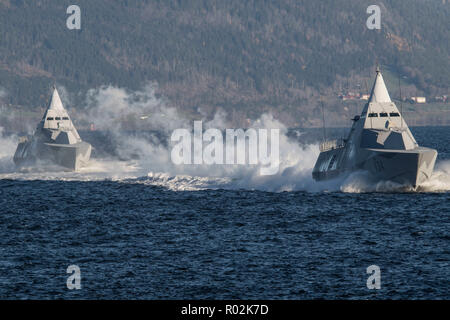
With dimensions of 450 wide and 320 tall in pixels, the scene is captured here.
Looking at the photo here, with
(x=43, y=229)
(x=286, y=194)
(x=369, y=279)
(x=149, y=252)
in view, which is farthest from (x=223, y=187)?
(x=369, y=279)

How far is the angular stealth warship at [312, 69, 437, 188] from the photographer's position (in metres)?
61.4

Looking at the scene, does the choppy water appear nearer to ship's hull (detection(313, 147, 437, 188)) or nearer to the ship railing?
ship's hull (detection(313, 147, 437, 188))

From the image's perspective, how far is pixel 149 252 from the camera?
4625cm

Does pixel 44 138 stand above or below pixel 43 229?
above

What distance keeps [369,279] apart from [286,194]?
32952mm

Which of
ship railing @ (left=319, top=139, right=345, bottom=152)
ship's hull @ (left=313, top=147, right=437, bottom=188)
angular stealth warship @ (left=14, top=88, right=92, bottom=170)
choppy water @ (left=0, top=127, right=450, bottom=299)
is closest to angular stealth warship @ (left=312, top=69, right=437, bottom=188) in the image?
ship's hull @ (left=313, top=147, right=437, bottom=188)

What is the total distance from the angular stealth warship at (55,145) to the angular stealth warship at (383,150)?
4431 centimetres

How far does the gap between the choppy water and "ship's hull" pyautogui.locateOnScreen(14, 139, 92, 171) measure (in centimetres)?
2021

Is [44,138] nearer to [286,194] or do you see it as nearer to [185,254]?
[286,194]

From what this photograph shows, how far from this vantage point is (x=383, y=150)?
62094mm

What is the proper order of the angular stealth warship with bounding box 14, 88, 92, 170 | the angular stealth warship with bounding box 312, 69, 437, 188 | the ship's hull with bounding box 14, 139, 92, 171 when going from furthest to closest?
the angular stealth warship with bounding box 14, 88, 92, 170 < the ship's hull with bounding box 14, 139, 92, 171 < the angular stealth warship with bounding box 312, 69, 437, 188

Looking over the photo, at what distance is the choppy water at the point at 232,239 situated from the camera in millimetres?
38281
